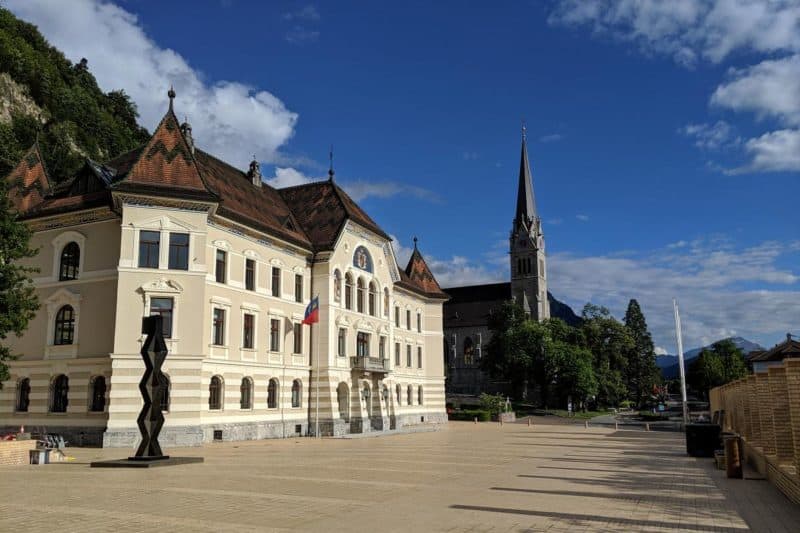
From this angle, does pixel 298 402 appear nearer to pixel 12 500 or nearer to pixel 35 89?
pixel 12 500

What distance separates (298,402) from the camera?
38688 mm

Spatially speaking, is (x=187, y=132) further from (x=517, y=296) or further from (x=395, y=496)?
(x=517, y=296)

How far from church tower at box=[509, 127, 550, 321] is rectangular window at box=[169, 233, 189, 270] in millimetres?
93009

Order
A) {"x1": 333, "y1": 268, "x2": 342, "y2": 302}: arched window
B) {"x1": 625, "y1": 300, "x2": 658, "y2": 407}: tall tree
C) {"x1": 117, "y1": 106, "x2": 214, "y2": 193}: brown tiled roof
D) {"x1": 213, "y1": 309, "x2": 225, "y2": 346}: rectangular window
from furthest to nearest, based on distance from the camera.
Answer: {"x1": 625, "y1": 300, "x2": 658, "y2": 407}: tall tree < {"x1": 333, "y1": 268, "x2": 342, "y2": 302}: arched window < {"x1": 213, "y1": 309, "x2": 225, "y2": 346}: rectangular window < {"x1": 117, "y1": 106, "x2": 214, "y2": 193}: brown tiled roof

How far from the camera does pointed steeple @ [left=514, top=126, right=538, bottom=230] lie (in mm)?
119562

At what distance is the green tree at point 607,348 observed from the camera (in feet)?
267

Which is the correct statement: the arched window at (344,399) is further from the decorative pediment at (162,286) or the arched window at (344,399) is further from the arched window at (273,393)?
the decorative pediment at (162,286)

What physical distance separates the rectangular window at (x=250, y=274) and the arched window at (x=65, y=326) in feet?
27.8

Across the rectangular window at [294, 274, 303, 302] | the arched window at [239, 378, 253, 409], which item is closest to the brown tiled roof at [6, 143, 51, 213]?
the rectangular window at [294, 274, 303, 302]

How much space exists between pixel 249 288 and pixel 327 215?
31.5ft

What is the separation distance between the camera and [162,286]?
29.9 meters

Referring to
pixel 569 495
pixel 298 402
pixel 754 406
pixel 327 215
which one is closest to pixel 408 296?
pixel 327 215

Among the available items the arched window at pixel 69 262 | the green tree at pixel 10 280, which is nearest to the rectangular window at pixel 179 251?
the arched window at pixel 69 262

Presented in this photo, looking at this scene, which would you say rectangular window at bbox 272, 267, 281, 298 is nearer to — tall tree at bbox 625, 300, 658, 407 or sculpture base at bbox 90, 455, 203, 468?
sculpture base at bbox 90, 455, 203, 468
